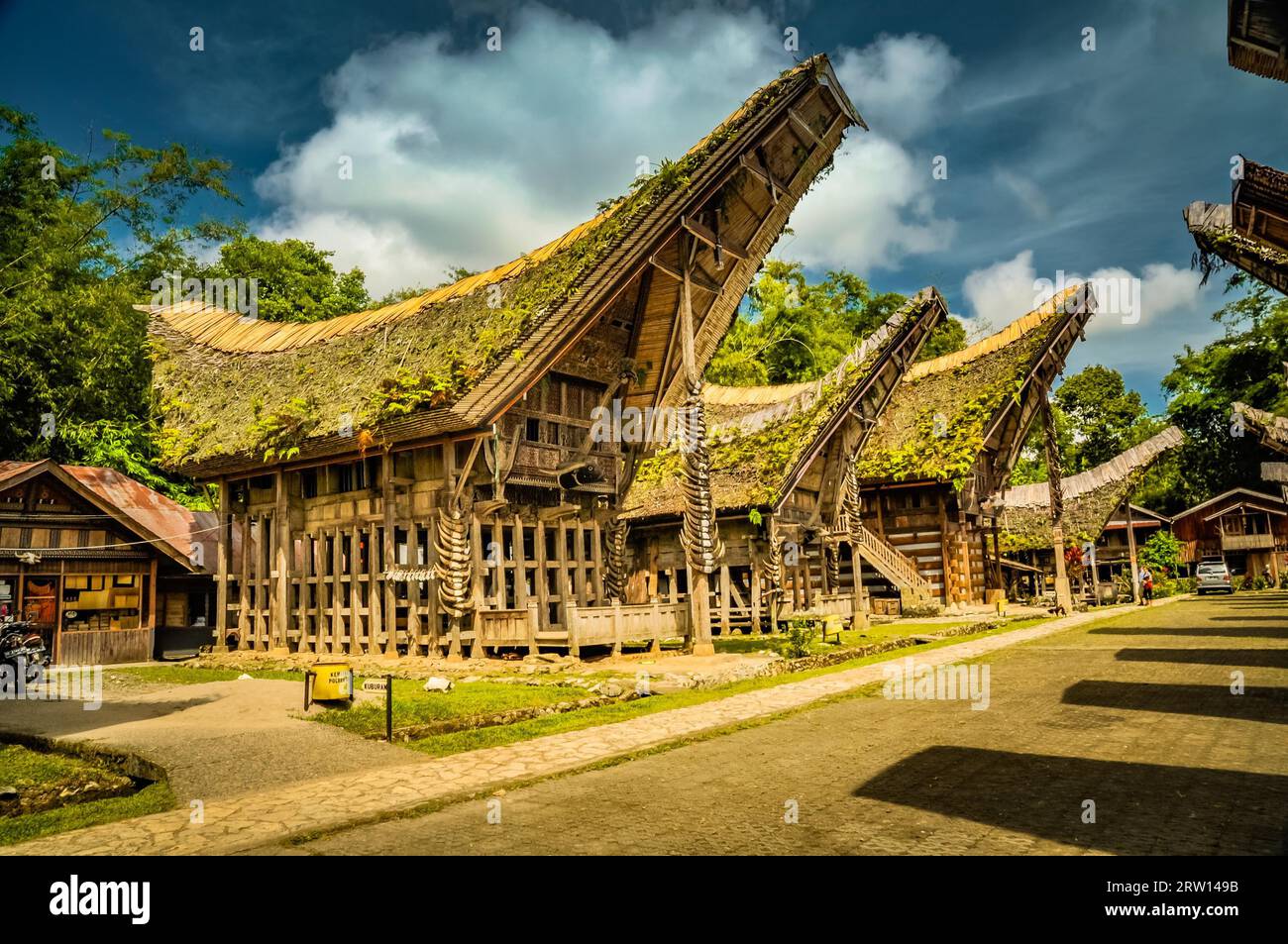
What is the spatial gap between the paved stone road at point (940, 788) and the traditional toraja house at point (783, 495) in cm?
1375

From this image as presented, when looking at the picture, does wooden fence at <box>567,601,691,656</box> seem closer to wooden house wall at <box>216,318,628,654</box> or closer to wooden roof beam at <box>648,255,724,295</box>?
wooden house wall at <box>216,318,628,654</box>

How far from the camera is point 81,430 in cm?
2956

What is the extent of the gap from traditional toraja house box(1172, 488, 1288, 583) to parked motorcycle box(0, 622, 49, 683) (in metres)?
54.7

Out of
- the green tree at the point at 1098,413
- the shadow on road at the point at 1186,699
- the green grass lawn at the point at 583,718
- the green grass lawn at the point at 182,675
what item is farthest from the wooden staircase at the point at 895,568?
the green tree at the point at 1098,413

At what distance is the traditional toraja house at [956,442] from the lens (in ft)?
103

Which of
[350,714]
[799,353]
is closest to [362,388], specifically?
[350,714]

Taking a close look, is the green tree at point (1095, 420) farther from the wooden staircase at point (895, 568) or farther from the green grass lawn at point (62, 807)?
the green grass lawn at point (62, 807)

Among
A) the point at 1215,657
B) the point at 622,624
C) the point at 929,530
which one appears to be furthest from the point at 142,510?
the point at 929,530

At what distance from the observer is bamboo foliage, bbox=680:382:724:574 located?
16.5 metres

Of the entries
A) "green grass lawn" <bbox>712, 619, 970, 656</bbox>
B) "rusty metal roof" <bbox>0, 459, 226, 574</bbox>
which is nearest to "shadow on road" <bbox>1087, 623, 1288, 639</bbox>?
"green grass lawn" <bbox>712, 619, 970, 656</bbox>

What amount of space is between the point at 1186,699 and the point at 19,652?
19.7 m

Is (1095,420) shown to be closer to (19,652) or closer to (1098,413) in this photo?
(1098,413)

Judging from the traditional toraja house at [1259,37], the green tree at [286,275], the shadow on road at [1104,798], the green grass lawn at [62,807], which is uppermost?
the green tree at [286,275]
